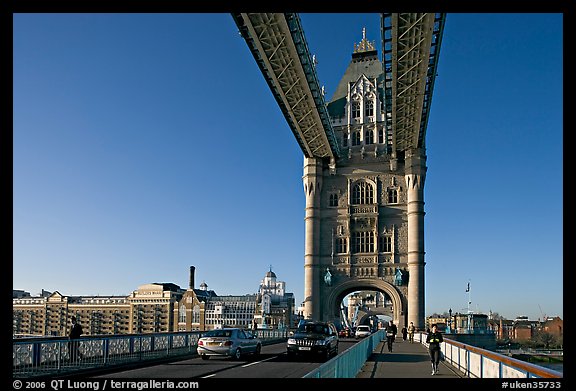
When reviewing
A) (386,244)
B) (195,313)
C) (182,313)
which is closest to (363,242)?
(386,244)

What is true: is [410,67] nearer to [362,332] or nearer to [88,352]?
[362,332]

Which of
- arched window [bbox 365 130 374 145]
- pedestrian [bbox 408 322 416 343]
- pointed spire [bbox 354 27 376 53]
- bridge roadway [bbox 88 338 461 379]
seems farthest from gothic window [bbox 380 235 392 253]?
bridge roadway [bbox 88 338 461 379]

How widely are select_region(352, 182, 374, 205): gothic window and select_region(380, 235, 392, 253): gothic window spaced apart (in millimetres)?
3949

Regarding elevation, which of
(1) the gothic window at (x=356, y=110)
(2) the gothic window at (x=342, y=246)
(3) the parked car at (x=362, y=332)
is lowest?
(3) the parked car at (x=362, y=332)

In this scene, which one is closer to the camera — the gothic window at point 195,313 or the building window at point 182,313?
the gothic window at point 195,313

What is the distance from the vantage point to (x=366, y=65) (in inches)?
2680

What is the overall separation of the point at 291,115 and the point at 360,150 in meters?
14.3

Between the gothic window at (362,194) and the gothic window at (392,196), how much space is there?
1.76 m

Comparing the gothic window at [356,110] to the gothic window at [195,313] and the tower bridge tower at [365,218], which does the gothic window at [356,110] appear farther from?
the gothic window at [195,313]

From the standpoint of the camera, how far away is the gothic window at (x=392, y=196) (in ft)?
196

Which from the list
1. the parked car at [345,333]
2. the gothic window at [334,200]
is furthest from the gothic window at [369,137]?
the parked car at [345,333]

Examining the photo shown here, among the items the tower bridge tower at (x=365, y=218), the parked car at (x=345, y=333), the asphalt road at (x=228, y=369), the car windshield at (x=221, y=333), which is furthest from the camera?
the tower bridge tower at (x=365, y=218)

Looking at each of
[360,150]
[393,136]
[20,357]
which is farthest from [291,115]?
[20,357]
